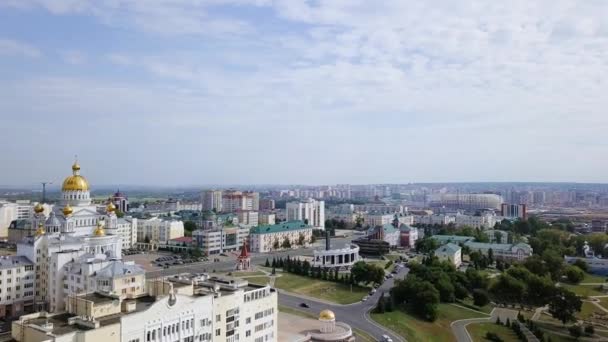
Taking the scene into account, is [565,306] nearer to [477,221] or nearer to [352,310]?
[352,310]

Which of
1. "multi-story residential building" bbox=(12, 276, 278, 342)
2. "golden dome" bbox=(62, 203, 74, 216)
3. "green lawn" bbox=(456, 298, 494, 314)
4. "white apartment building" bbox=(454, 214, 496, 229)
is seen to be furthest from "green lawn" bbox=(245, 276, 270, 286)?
"white apartment building" bbox=(454, 214, 496, 229)

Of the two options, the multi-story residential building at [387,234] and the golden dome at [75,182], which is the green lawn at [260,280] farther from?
the multi-story residential building at [387,234]

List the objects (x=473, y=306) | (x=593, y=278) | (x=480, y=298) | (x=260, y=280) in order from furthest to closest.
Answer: (x=593, y=278) < (x=260, y=280) < (x=473, y=306) < (x=480, y=298)

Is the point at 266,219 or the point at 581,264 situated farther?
the point at 266,219

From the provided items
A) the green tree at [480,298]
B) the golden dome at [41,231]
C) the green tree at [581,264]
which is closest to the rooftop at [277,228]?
the green tree at [480,298]

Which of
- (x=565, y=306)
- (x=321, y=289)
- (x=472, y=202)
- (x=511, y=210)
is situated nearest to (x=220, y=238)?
(x=321, y=289)

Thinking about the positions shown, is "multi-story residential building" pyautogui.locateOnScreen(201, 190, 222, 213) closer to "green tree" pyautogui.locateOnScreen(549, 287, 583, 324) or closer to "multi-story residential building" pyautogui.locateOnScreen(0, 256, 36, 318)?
"multi-story residential building" pyautogui.locateOnScreen(0, 256, 36, 318)
